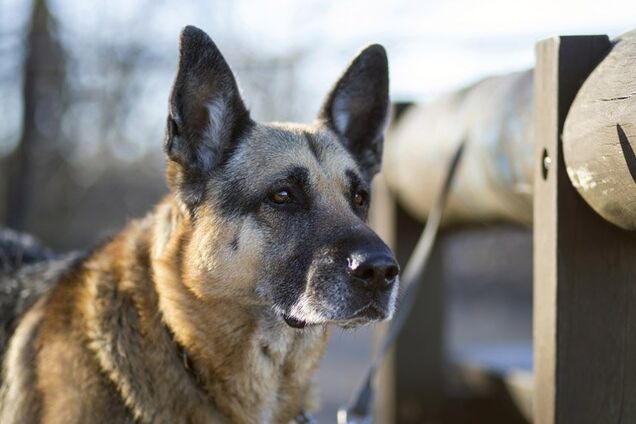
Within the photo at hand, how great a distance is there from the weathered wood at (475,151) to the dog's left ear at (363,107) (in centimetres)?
37

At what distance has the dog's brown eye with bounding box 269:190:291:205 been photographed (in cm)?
306

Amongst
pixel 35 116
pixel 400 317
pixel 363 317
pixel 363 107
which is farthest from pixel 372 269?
pixel 35 116

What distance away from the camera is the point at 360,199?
130 inches

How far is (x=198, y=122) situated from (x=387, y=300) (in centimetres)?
102

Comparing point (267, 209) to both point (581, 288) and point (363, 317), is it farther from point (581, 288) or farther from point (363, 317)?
point (581, 288)

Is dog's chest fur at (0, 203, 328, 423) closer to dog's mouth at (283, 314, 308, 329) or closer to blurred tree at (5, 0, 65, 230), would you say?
dog's mouth at (283, 314, 308, 329)

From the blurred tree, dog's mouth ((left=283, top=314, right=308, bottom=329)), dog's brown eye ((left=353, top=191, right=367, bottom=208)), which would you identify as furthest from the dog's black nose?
the blurred tree

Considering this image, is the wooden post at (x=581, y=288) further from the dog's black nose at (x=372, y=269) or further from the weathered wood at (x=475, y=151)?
the dog's black nose at (x=372, y=269)

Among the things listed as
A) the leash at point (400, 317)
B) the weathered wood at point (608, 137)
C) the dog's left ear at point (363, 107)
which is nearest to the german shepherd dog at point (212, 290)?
the leash at point (400, 317)

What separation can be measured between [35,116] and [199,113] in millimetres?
6407

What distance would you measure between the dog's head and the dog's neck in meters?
0.06

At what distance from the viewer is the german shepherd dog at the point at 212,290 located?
111 inches

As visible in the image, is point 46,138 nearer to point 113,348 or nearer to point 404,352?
point 404,352

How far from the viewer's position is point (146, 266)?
3133 mm
